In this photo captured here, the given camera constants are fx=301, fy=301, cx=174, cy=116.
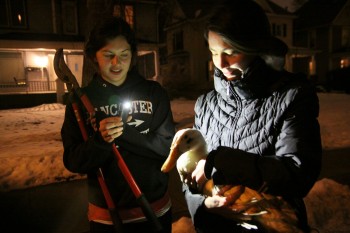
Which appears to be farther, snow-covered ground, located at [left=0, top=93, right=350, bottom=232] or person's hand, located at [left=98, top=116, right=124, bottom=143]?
snow-covered ground, located at [left=0, top=93, right=350, bottom=232]

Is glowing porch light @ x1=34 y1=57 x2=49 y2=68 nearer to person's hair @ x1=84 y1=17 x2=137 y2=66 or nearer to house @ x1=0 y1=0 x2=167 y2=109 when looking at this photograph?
house @ x1=0 y1=0 x2=167 y2=109

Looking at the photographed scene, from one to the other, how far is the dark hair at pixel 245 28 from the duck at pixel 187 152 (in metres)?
0.55

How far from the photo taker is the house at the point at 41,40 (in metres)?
17.8

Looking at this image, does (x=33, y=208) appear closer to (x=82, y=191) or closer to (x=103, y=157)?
(x=82, y=191)

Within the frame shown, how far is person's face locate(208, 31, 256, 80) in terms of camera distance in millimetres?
1668

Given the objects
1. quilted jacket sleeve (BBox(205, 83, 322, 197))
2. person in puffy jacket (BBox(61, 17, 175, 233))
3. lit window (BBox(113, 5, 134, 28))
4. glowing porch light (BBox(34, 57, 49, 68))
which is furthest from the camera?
glowing porch light (BBox(34, 57, 49, 68))

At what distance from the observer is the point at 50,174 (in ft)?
16.1

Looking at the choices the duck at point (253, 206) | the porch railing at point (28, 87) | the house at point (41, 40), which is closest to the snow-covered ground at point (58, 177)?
the duck at point (253, 206)

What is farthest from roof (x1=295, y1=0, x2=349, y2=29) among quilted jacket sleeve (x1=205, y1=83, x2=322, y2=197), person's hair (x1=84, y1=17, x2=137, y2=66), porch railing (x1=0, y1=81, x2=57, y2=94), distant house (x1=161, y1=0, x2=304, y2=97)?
quilted jacket sleeve (x1=205, y1=83, x2=322, y2=197)

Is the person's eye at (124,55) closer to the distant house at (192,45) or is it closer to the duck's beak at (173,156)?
the duck's beak at (173,156)

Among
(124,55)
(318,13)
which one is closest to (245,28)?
(124,55)

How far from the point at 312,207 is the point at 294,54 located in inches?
1180

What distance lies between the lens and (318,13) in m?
36.9

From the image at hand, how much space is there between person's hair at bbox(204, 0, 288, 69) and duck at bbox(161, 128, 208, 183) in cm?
55
